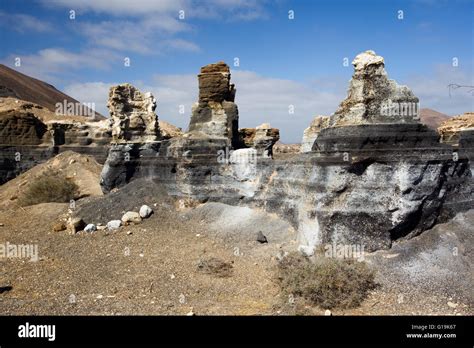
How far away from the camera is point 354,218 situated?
6.67 metres

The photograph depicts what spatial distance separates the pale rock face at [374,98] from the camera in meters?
6.89

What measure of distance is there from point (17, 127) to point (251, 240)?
16.4 meters

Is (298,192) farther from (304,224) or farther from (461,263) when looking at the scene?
(461,263)

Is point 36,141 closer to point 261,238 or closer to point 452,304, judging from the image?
point 261,238

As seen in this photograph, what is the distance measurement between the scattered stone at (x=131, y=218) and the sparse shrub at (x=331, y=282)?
554 centimetres

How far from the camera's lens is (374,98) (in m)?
7.00

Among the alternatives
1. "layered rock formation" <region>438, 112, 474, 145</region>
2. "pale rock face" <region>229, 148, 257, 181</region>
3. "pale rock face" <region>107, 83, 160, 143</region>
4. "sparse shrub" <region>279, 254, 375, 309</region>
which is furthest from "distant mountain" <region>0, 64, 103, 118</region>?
"sparse shrub" <region>279, 254, 375, 309</region>

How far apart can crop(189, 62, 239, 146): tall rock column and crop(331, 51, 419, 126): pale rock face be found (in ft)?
16.7

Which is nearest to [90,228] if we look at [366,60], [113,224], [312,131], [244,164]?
[113,224]

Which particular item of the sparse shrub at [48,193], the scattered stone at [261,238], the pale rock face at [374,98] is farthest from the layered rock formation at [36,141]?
the pale rock face at [374,98]

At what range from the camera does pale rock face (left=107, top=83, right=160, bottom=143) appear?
13031mm

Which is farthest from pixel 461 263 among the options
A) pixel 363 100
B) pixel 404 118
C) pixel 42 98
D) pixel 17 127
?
pixel 42 98

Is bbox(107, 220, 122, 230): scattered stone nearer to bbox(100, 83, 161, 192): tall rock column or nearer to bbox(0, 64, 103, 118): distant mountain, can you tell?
bbox(100, 83, 161, 192): tall rock column
